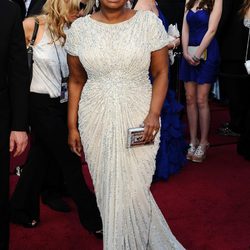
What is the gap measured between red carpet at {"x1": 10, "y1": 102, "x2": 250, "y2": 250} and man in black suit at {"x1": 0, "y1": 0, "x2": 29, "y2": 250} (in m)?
0.74

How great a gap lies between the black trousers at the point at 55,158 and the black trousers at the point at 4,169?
1.90 ft

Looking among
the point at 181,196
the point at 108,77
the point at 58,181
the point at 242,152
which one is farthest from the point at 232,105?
the point at 108,77

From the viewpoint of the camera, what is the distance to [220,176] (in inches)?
160

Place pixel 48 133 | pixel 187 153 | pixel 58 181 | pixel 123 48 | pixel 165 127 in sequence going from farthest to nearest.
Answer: pixel 187 153, pixel 165 127, pixel 58 181, pixel 48 133, pixel 123 48

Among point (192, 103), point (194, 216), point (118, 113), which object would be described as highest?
point (118, 113)

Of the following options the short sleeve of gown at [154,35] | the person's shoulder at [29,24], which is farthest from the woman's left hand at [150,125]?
the person's shoulder at [29,24]

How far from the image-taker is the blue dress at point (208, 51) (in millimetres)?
4110

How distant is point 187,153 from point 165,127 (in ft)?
2.27

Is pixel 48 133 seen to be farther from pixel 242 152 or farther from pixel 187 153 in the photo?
pixel 242 152

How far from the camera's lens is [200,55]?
4.15 m

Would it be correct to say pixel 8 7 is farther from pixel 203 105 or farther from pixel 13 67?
pixel 203 105

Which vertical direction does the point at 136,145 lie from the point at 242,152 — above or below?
above

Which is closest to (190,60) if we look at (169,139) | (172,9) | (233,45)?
(169,139)

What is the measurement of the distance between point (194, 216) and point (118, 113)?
4.37ft
